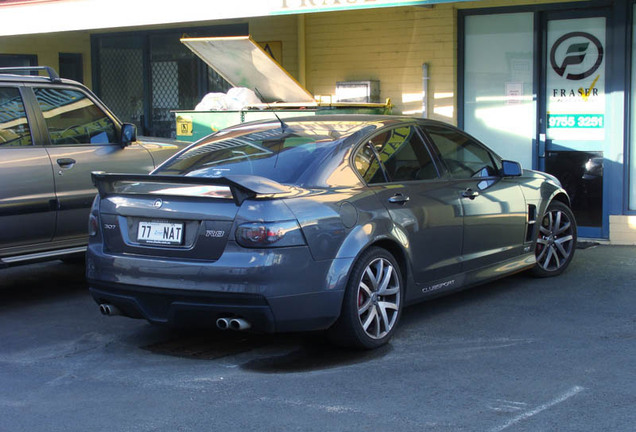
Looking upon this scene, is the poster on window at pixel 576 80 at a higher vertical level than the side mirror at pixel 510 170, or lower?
higher

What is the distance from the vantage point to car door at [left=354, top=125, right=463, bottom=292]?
6062 mm

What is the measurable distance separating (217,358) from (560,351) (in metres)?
2.25

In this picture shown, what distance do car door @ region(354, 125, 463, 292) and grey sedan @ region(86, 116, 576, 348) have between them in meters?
0.01

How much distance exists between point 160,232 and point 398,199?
166cm

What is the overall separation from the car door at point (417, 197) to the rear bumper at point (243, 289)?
79 cm

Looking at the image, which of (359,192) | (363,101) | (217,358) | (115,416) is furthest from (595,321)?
(363,101)

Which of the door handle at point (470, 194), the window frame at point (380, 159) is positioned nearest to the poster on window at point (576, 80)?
the door handle at point (470, 194)

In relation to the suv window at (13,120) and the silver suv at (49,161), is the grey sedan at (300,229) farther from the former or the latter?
the suv window at (13,120)

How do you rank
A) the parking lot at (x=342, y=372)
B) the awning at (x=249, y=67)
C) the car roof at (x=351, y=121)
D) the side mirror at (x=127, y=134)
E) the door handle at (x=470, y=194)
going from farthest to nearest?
the awning at (x=249, y=67), the side mirror at (x=127, y=134), the door handle at (x=470, y=194), the car roof at (x=351, y=121), the parking lot at (x=342, y=372)

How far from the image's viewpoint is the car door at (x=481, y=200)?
6766 mm

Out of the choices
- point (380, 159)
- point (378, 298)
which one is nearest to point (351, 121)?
point (380, 159)

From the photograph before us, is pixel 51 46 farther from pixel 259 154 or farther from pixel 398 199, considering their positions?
pixel 398 199

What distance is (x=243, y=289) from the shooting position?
17.1 feet

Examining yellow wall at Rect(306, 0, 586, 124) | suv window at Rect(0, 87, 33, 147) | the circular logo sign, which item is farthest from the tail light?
yellow wall at Rect(306, 0, 586, 124)
